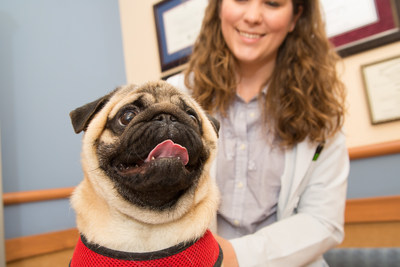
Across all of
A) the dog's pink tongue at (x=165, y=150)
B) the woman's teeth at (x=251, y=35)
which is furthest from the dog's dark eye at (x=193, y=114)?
the woman's teeth at (x=251, y=35)

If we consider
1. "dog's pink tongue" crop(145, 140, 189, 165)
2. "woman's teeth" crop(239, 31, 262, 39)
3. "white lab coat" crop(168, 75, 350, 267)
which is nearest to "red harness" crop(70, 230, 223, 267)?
"dog's pink tongue" crop(145, 140, 189, 165)

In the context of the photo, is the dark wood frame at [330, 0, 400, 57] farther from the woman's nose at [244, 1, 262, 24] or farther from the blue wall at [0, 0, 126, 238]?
the blue wall at [0, 0, 126, 238]

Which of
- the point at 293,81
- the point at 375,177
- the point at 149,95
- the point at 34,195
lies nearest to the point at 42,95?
the point at 34,195

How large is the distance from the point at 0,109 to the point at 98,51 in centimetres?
101

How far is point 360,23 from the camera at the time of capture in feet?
6.33

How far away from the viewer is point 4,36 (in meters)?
2.02

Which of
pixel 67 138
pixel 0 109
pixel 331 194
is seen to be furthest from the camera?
pixel 67 138

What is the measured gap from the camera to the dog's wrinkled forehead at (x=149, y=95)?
40.1 inches

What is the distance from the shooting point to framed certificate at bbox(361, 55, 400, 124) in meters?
1.81

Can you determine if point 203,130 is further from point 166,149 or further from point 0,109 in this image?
point 0,109

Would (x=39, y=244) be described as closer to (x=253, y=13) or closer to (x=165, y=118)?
(x=165, y=118)

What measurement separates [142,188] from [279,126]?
0.91m

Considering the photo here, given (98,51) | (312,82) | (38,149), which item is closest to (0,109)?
(38,149)

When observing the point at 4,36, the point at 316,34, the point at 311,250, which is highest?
the point at 4,36
